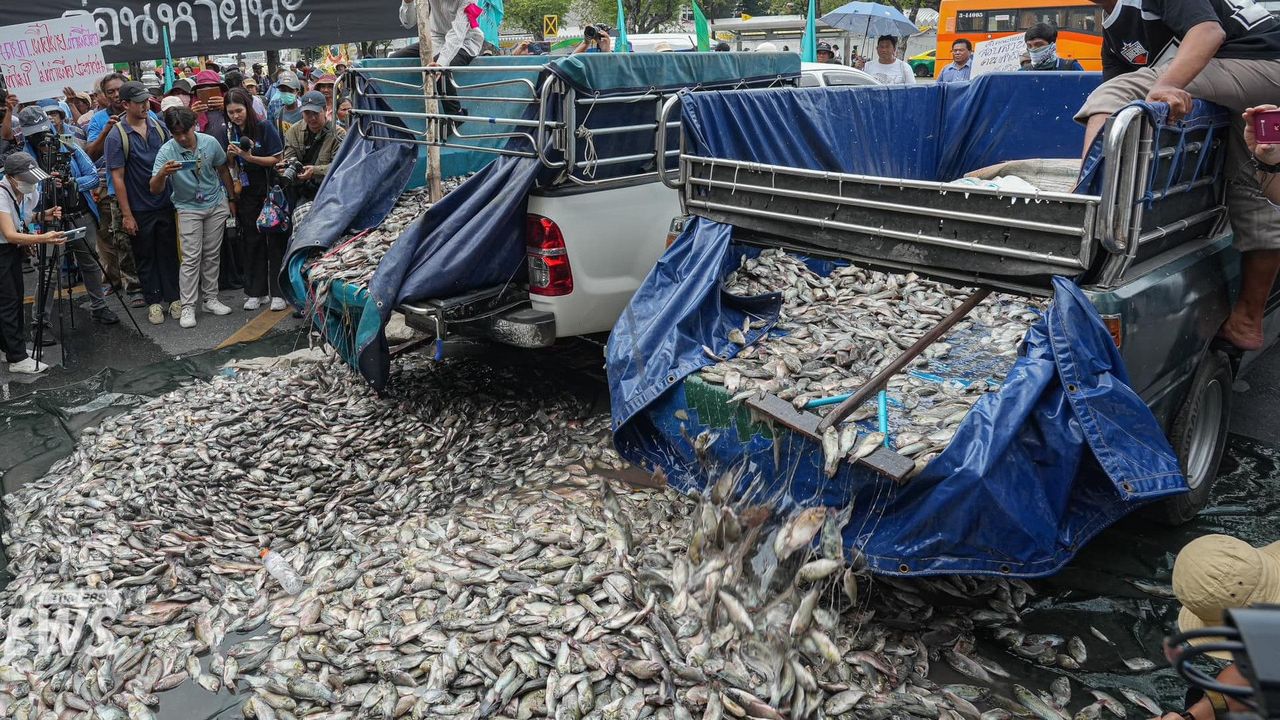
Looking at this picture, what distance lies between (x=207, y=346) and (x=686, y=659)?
680 cm

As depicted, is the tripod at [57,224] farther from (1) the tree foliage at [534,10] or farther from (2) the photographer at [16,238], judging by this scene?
(1) the tree foliage at [534,10]

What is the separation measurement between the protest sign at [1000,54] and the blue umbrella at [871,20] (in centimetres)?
882

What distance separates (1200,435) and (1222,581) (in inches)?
114

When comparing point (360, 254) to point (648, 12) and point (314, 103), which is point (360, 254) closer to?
point (314, 103)

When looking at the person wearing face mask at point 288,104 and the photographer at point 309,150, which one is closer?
the photographer at point 309,150

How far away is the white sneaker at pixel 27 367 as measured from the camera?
7.93 metres

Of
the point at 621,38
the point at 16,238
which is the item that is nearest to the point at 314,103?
the point at 16,238

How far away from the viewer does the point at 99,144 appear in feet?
34.9

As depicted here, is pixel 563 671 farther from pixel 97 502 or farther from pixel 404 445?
pixel 97 502

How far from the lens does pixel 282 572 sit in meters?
4.41

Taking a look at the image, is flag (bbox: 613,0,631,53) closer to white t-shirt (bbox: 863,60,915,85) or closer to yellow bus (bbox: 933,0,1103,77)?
white t-shirt (bbox: 863,60,915,85)

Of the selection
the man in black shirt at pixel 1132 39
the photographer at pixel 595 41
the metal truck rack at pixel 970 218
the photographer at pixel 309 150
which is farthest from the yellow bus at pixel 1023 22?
the metal truck rack at pixel 970 218

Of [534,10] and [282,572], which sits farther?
[534,10]

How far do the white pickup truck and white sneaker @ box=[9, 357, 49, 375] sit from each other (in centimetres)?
457
